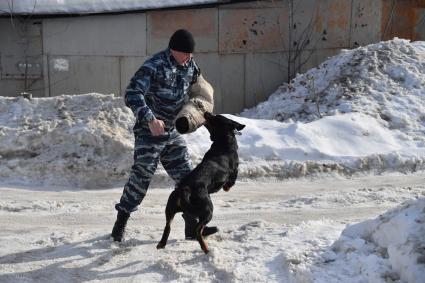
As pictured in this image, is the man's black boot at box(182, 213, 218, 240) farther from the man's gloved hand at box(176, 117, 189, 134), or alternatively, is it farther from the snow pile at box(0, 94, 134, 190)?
the snow pile at box(0, 94, 134, 190)

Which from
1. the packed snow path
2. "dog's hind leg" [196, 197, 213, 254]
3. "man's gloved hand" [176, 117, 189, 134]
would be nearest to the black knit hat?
"man's gloved hand" [176, 117, 189, 134]

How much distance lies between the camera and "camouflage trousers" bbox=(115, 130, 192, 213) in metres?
4.74

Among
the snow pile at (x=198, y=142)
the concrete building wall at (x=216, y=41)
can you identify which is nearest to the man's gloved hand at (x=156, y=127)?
the snow pile at (x=198, y=142)

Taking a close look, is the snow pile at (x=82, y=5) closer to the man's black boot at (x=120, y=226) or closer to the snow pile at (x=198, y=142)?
the snow pile at (x=198, y=142)

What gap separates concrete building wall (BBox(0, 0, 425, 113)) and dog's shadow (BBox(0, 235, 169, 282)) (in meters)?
8.90

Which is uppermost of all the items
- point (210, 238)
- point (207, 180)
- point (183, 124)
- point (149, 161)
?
point (183, 124)

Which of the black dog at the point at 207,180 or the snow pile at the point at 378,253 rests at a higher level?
the black dog at the point at 207,180

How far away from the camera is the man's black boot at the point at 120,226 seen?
491 cm

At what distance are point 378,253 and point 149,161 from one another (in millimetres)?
1919

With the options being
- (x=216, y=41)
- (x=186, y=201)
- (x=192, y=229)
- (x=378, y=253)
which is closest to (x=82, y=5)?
(x=216, y=41)

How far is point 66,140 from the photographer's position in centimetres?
787

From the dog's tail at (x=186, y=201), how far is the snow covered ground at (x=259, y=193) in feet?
1.36

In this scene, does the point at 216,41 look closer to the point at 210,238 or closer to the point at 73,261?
the point at 210,238

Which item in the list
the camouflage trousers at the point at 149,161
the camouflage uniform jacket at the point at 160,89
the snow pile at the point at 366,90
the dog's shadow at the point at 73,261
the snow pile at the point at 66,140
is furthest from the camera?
the snow pile at the point at 366,90
